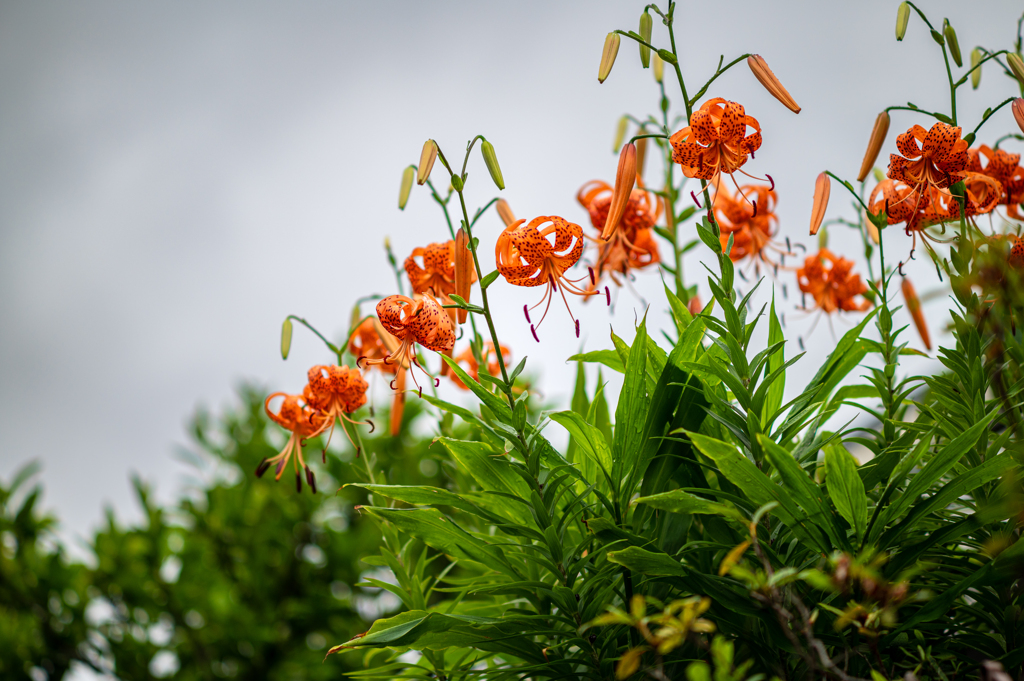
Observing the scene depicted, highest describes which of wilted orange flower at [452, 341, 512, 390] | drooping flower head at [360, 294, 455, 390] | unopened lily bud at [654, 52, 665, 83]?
unopened lily bud at [654, 52, 665, 83]

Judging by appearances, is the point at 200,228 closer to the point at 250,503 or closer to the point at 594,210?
the point at 250,503

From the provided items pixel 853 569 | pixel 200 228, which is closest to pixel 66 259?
pixel 200 228

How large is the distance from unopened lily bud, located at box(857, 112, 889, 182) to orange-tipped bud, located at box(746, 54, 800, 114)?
4.4 inches

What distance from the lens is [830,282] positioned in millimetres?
1223

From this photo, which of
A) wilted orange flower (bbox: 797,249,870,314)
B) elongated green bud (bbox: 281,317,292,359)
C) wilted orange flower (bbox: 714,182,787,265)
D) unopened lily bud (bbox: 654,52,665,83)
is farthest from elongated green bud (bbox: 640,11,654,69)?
elongated green bud (bbox: 281,317,292,359)

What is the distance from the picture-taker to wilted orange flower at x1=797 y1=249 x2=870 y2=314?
1.21 meters

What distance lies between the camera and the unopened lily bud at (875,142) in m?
0.87

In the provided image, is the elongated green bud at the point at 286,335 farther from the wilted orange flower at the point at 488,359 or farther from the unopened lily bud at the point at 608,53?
the unopened lily bud at the point at 608,53

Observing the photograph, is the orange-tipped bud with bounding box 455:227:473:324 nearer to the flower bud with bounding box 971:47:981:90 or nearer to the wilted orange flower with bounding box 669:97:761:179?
the wilted orange flower with bounding box 669:97:761:179

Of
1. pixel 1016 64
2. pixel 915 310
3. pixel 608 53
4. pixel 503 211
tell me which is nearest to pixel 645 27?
pixel 608 53

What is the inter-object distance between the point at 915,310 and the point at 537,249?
564 mm

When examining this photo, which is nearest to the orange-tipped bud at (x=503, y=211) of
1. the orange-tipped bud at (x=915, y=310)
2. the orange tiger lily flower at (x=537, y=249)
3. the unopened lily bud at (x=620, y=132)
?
the orange tiger lily flower at (x=537, y=249)

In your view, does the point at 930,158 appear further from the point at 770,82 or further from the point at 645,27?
the point at 645,27

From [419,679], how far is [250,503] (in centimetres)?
171
